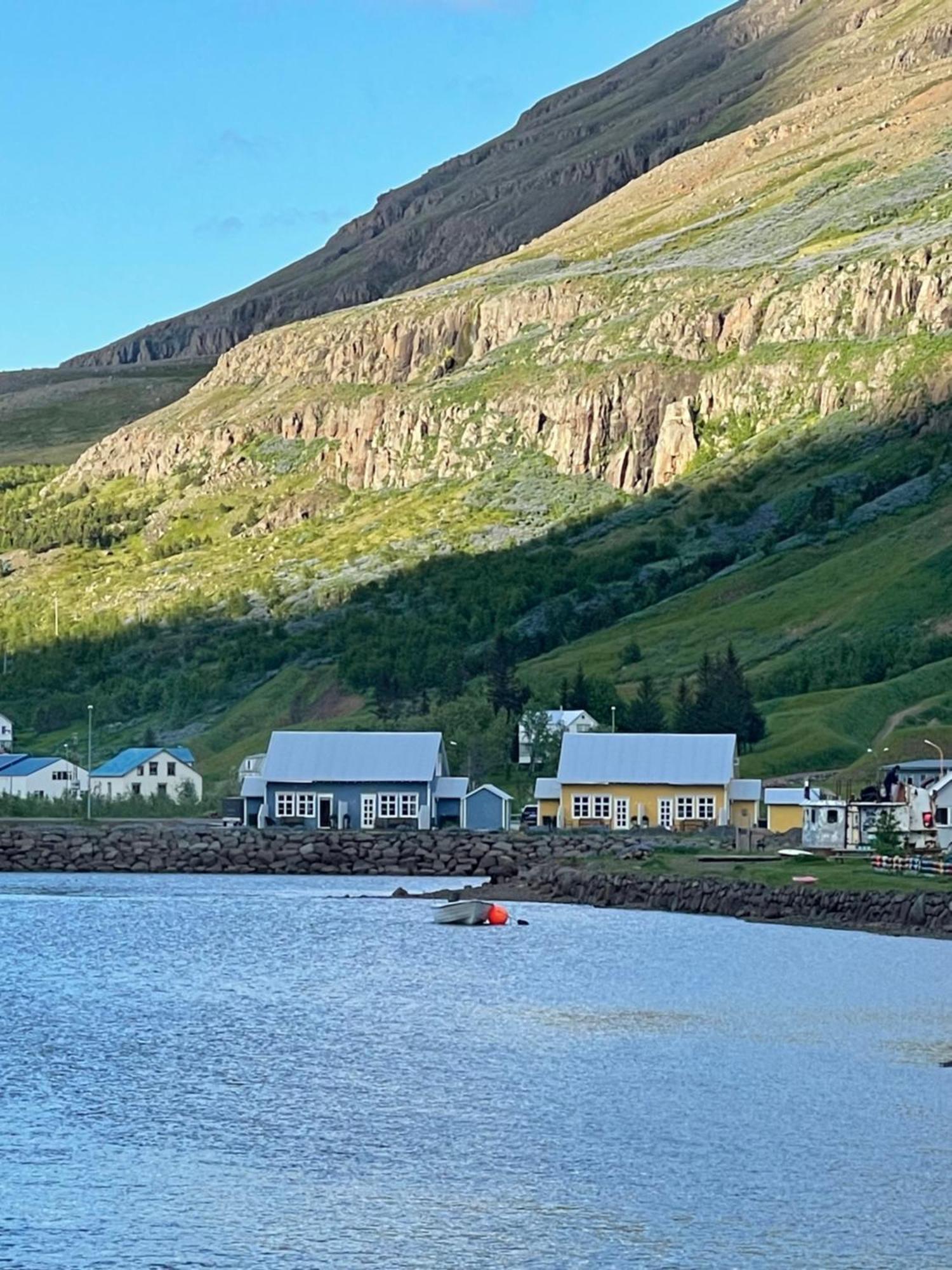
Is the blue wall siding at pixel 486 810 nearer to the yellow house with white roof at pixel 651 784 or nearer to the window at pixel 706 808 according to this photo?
the yellow house with white roof at pixel 651 784

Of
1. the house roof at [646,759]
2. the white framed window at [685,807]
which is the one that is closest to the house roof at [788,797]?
the house roof at [646,759]

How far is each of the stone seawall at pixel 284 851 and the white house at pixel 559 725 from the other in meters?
29.4

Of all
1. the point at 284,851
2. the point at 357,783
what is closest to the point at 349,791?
the point at 357,783

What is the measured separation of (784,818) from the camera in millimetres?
122125

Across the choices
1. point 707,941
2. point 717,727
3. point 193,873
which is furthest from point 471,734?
point 707,941

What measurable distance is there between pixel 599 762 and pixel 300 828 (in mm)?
16862

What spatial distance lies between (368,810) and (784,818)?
23.2 m

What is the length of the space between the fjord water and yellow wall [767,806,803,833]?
43010 millimetres

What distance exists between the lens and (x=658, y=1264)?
32969 millimetres

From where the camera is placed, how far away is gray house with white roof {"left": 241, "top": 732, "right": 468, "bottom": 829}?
12788 centimetres

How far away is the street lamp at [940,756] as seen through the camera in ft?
379

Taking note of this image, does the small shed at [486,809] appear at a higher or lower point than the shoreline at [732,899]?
higher

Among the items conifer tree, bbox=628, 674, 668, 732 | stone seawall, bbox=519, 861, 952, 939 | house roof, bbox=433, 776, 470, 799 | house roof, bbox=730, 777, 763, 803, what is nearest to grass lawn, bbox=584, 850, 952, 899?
stone seawall, bbox=519, 861, 952, 939

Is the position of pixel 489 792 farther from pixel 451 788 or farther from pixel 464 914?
pixel 464 914
